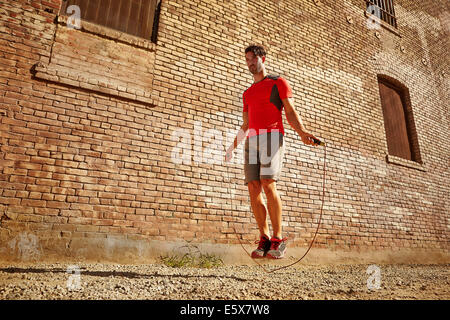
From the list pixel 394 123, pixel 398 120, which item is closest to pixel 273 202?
pixel 394 123

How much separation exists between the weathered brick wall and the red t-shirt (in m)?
1.46

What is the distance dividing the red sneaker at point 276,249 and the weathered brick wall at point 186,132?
1.46m

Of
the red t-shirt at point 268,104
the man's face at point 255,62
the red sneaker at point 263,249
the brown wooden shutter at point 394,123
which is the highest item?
the brown wooden shutter at point 394,123

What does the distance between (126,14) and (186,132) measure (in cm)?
211

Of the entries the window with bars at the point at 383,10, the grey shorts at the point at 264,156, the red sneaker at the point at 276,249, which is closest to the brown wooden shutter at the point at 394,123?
the window with bars at the point at 383,10

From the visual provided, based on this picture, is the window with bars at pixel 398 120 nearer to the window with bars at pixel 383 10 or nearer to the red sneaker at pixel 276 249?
the window with bars at pixel 383 10

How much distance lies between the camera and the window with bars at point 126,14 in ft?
12.8

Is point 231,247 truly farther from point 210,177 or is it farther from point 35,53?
point 35,53

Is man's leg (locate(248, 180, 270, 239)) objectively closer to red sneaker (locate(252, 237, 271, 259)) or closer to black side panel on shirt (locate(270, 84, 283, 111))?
red sneaker (locate(252, 237, 271, 259))

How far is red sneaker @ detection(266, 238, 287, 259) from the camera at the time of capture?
91.0 inches

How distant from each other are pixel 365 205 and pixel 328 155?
1223 millimetres

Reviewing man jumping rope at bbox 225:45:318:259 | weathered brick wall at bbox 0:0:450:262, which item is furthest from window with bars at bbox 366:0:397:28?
man jumping rope at bbox 225:45:318:259
